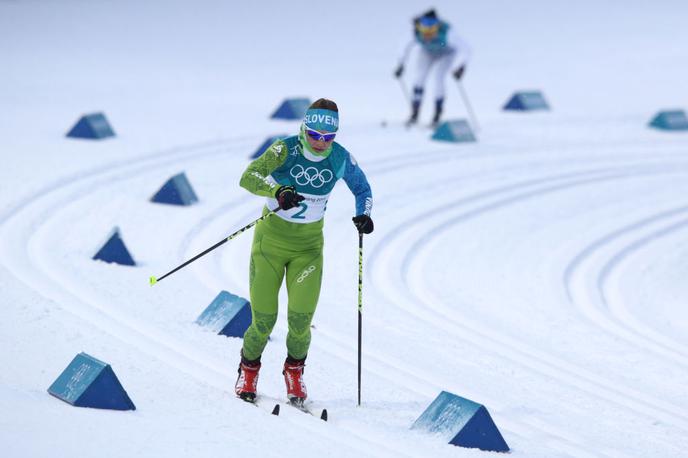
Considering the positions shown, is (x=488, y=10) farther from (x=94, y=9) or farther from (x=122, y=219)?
(x=122, y=219)

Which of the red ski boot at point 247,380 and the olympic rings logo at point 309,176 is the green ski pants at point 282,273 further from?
the olympic rings logo at point 309,176

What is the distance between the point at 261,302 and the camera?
698 centimetres

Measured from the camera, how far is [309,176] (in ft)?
22.6

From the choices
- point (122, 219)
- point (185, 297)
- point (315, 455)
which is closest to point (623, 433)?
point (315, 455)

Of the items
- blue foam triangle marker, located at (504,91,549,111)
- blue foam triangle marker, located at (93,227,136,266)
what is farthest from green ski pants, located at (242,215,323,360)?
blue foam triangle marker, located at (504,91,549,111)

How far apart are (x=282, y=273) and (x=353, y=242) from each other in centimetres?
407

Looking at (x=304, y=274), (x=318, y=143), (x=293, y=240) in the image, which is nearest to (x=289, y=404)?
(x=304, y=274)

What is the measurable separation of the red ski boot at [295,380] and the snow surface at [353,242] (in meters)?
0.22

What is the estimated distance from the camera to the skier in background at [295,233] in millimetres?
6805

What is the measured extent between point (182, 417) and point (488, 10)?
19.2 m

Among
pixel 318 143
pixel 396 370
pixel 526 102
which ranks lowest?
pixel 526 102

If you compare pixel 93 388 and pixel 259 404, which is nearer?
pixel 93 388

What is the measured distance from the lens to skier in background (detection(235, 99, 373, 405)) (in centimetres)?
680

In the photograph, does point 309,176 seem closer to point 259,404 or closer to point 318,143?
point 318,143
